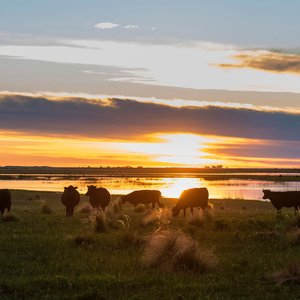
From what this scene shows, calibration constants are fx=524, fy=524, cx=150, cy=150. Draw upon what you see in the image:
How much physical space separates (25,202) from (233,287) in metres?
34.2

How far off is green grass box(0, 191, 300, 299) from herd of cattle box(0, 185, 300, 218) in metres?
6.77

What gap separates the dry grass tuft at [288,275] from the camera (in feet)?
39.8

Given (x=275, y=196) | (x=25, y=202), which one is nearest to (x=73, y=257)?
(x=275, y=196)

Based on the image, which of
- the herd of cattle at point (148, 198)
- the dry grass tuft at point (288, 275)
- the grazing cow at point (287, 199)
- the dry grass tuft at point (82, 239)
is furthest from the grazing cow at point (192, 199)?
the dry grass tuft at point (288, 275)

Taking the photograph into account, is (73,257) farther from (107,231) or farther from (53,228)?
(53,228)

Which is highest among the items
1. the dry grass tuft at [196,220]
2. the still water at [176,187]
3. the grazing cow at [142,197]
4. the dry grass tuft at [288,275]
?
the grazing cow at [142,197]

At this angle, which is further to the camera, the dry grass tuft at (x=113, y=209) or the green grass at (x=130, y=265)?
the dry grass tuft at (x=113, y=209)

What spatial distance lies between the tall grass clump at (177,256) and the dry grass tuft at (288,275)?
1.75 meters

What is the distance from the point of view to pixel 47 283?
11953mm

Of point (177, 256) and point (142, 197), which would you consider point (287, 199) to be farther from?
point (177, 256)

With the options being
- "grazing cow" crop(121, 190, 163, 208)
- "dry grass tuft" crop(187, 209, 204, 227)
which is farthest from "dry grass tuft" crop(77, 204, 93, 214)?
"dry grass tuft" crop(187, 209, 204, 227)

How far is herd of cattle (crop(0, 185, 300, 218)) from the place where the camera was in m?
29.2

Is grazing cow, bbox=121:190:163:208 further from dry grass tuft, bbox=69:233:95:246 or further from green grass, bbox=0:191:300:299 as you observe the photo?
dry grass tuft, bbox=69:233:95:246

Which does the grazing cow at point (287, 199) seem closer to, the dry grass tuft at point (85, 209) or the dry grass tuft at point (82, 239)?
the dry grass tuft at point (85, 209)
